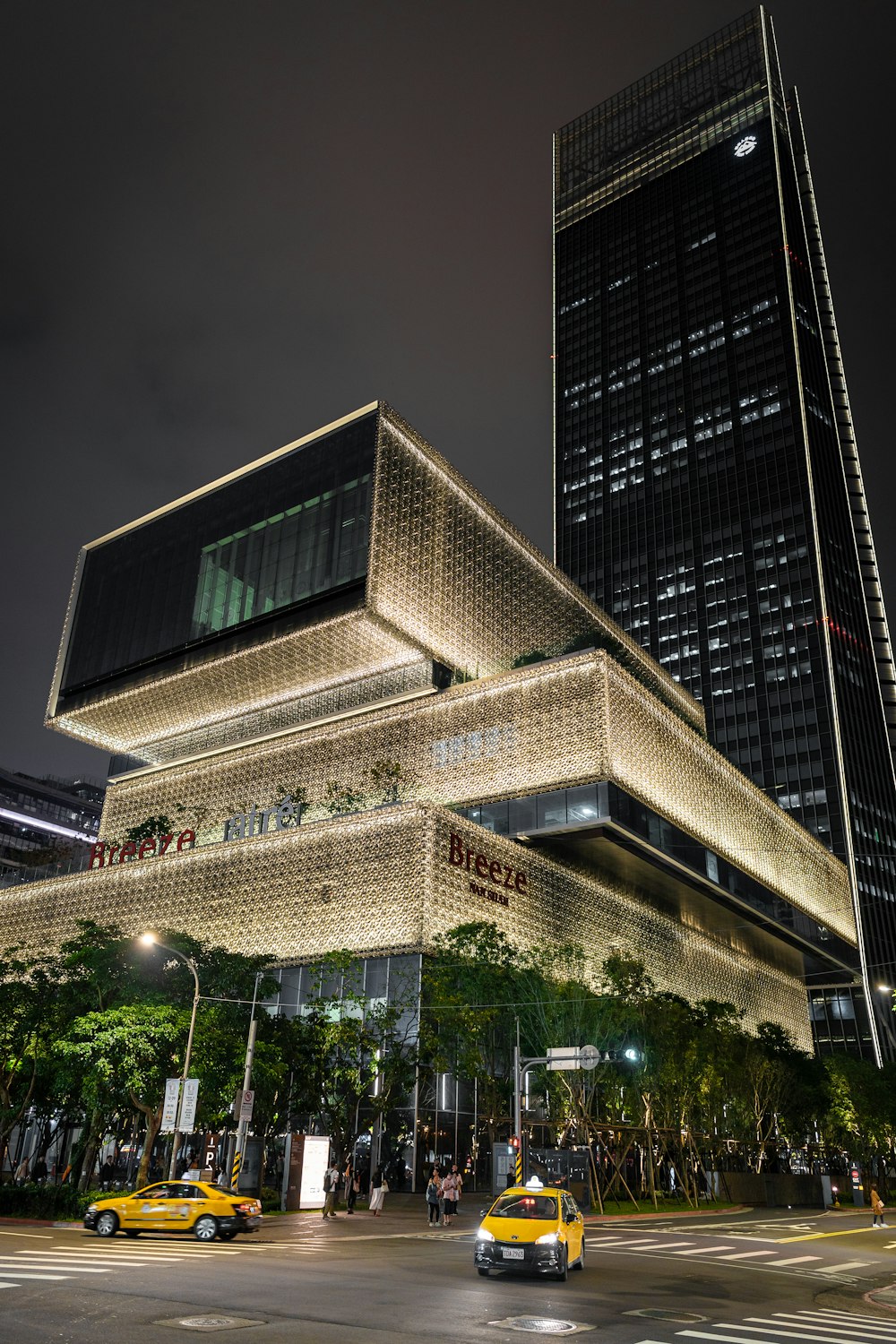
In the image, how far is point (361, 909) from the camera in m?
53.9

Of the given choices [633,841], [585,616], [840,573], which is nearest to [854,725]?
[840,573]

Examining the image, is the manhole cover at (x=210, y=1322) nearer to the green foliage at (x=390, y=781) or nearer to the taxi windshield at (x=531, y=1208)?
the taxi windshield at (x=531, y=1208)

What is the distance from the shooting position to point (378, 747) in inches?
2682

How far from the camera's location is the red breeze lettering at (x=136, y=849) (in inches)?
2694

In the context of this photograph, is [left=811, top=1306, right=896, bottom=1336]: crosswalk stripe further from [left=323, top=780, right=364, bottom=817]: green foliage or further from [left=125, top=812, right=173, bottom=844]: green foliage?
[left=125, top=812, right=173, bottom=844]: green foliage

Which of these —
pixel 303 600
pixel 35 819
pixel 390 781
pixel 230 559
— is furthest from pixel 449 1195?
pixel 35 819

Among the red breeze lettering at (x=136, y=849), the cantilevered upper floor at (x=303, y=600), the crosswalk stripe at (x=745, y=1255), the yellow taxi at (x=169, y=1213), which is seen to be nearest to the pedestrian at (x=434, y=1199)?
the yellow taxi at (x=169, y=1213)

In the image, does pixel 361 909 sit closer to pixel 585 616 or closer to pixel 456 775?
pixel 456 775

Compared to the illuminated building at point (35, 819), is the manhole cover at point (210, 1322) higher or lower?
lower

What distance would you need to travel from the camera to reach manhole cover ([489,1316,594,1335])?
13.5 m

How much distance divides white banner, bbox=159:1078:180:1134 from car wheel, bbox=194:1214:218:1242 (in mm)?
6962

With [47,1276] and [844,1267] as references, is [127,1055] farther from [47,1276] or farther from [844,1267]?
[844,1267]

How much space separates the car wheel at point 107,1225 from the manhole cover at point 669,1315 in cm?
1655

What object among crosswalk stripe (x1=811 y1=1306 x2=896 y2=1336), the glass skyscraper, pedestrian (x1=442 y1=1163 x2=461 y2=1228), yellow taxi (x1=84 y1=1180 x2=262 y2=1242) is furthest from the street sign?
the glass skyscraper
